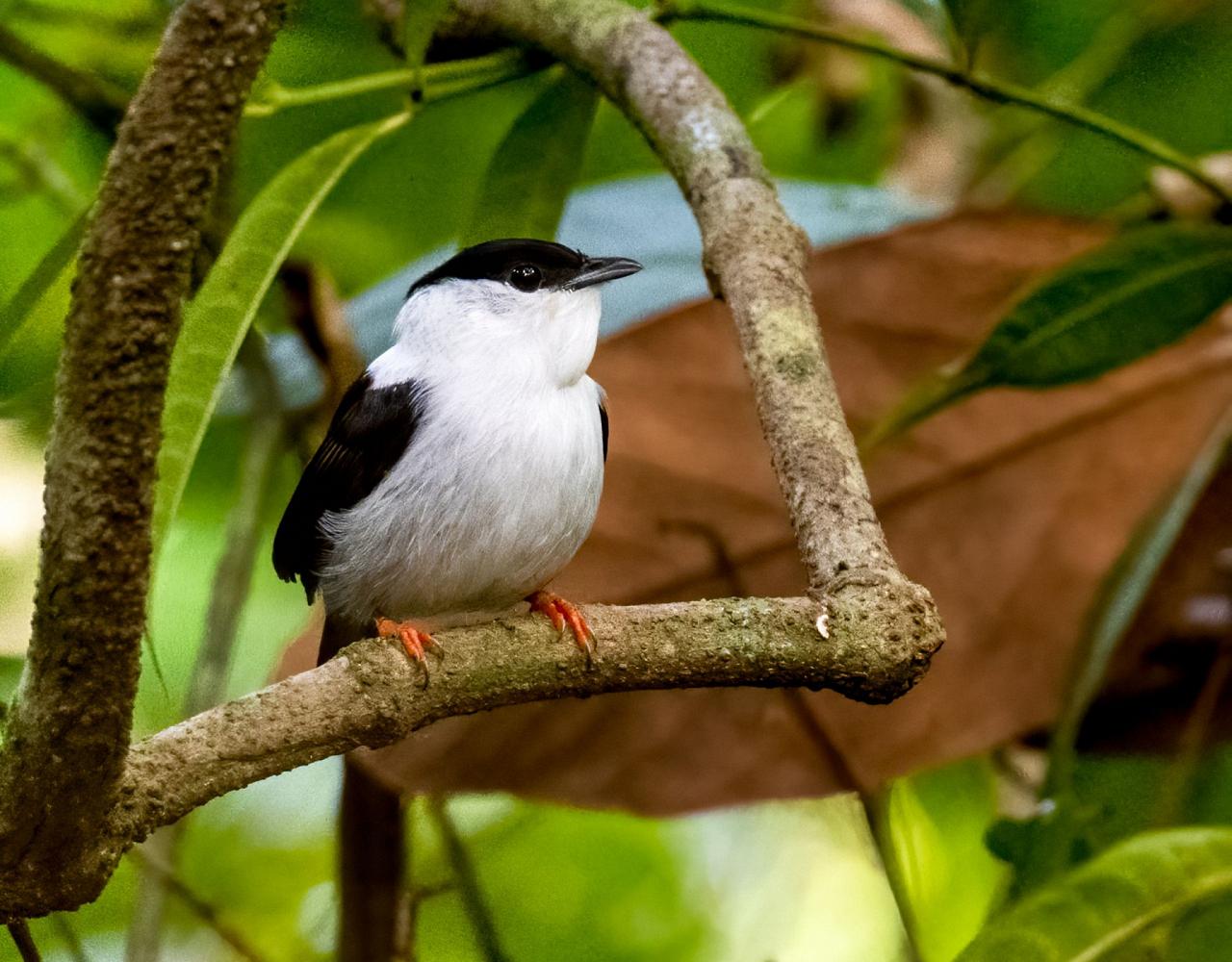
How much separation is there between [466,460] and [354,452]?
0.19 meters

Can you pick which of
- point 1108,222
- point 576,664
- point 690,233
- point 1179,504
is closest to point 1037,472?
point 1179,504

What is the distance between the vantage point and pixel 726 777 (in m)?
2.37

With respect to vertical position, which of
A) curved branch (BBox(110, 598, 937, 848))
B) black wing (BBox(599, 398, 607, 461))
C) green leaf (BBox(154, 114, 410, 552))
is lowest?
curved branch (BBox(110, 598, 937, 848))

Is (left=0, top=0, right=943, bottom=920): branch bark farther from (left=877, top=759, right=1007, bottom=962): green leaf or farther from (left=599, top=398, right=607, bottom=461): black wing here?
(left=877, top=759, right=1007, bottom=962): green leaf

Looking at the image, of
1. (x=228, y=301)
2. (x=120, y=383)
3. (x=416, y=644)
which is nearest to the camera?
(x=120, y=383)

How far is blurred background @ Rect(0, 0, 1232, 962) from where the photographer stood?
83.7 inches

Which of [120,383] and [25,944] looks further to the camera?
[25,944]

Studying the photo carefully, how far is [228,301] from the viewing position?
1.62 meters

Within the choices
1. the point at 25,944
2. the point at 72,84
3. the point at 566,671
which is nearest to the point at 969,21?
the point at 566,671

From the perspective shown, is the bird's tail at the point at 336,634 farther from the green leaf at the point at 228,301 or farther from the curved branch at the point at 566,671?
the curved branch at the point at 566,671

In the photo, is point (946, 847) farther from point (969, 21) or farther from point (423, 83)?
point (423, 83)

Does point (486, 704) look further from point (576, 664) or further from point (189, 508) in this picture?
point (189, 508)

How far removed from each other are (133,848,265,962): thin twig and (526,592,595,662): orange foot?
2.21 ft

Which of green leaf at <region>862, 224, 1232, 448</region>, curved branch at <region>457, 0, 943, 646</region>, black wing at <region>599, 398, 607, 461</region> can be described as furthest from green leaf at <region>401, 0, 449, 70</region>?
green leaf at <region>862, 224, 1232, 448</region>
